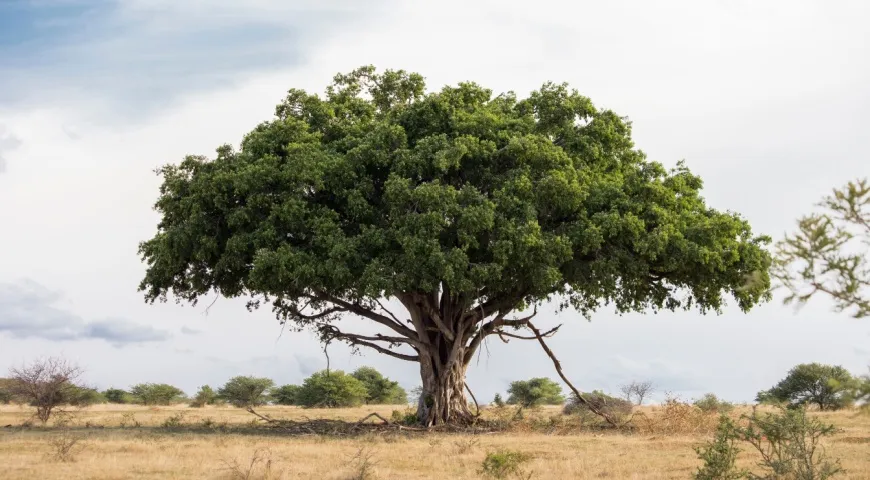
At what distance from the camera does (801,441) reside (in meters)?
14.5

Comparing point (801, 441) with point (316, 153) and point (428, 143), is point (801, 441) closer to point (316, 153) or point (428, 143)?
point (428, 143)

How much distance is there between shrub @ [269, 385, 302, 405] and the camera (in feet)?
178

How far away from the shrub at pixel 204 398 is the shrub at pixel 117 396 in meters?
6.07

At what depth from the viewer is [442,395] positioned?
27234 mm

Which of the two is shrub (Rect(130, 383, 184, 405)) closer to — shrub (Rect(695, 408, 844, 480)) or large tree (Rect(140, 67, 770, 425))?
large tree (Rect(140, 67, 770, 425))

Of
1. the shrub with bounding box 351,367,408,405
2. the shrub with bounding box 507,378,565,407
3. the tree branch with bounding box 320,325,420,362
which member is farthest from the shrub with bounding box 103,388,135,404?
the tree branch with bounding box 320,325,420,362

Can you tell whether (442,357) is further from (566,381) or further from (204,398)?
(204,398)

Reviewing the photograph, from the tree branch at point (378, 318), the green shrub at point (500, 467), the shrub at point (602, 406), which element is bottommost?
the green shrub at point (500, 467)

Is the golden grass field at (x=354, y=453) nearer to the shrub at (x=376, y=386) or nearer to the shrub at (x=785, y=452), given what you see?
the shrub at (x=785, y=452)

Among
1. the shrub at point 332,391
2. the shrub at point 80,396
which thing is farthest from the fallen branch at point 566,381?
the shrub at point 332,391

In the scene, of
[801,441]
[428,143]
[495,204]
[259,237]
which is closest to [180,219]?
[259,237]

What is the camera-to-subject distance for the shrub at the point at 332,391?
5003cm

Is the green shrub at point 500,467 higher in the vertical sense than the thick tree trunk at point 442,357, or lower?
lower

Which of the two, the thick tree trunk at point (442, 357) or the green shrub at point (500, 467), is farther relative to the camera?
the thick tree trunk at point (442, 357)
